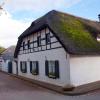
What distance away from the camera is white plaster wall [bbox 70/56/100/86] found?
19953mm

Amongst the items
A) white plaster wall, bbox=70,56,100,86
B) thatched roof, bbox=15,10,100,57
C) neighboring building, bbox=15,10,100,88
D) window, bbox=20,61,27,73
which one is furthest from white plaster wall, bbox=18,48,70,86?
window, bbox=20,61,27,73

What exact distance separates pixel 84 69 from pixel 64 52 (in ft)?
7.33

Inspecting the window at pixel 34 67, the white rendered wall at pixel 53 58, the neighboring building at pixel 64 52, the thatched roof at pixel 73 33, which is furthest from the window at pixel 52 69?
the window at pixel 34 67

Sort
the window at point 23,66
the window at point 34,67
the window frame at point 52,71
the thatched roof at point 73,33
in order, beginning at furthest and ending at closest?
the window at point 23,66 < the window at point 34,67 < the window frame at point 52,71 < the thatched roof at point 73,33

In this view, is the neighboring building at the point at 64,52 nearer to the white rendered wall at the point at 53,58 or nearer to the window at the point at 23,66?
the white rendered wall at the point at 53,58

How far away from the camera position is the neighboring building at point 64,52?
788 inches

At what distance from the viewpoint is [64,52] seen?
20453mm

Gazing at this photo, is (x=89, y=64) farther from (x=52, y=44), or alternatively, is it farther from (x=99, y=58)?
(x=52, y=44)

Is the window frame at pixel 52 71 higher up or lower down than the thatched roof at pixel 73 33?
lower down

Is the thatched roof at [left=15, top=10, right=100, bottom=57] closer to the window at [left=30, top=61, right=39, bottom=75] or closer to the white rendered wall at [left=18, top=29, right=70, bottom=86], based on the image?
the white rendered wall at [left=18, top=29, right=70, bottom=86]

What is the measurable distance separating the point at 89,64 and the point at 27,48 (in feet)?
35.2

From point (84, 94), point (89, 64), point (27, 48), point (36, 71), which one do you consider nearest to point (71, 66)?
point (89, 64)

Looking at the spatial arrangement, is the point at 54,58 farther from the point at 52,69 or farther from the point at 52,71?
the point at 52,71

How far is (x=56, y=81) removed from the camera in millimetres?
21594
